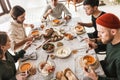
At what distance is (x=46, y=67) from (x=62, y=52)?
350 mm

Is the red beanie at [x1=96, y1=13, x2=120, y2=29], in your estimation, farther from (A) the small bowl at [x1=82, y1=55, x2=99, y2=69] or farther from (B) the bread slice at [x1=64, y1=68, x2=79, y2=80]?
(B) the bread slice at [x1=64, y1=68, x2=79, y2=80]

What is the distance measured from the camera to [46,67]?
1975 mm

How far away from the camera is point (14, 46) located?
2.60 m

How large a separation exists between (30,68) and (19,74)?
0.14 m

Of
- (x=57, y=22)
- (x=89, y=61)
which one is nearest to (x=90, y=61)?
(x=89, y=61)

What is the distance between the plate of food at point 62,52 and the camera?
7.10 ft

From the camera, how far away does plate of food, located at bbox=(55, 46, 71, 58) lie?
2163mm

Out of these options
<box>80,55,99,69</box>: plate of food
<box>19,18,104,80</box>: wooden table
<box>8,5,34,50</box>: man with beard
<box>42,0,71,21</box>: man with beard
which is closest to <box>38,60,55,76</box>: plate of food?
<box>19,18,104,80</box>: wooden table

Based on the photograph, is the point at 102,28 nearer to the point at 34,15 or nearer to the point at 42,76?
the point at 42,76

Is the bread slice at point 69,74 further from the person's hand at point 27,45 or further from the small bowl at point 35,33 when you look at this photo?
the small bowl at point 35,33

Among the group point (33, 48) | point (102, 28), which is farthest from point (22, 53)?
point (102, 28)

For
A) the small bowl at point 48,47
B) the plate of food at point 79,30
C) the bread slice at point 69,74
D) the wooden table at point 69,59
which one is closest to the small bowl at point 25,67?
the wooden table at point 69,59

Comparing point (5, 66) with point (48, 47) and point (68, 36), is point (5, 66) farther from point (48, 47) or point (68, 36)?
point (68, 36)

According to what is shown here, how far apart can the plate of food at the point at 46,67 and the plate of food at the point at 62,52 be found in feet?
0.57
